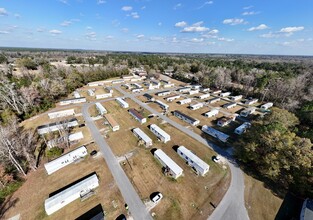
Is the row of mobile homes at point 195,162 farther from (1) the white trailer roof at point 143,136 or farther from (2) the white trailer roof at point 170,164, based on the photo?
(1) the white trailer roof at point 143,136

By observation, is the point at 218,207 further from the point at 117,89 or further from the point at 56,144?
the point at 117,89

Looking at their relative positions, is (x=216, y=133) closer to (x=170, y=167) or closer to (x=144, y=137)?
(x=170, y=167)

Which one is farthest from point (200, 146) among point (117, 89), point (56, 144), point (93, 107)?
point (117, 89)

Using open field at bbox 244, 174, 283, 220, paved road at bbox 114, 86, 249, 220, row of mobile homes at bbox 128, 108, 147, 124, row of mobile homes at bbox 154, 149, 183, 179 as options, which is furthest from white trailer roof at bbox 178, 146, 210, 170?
row of mobile homes at bbox 128, 108, 147, 124

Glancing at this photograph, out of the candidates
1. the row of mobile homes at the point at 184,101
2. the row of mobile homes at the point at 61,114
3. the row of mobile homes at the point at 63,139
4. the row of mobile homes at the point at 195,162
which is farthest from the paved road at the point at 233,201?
the row of mobile homes at the point at 61,114

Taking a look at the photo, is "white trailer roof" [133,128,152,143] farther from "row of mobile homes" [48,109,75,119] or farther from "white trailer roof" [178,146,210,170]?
"row of mobile homes" [48,109,75,119]

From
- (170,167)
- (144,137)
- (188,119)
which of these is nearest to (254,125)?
(188,119)
